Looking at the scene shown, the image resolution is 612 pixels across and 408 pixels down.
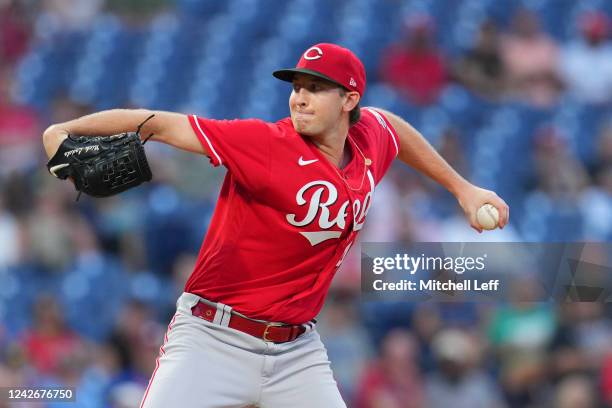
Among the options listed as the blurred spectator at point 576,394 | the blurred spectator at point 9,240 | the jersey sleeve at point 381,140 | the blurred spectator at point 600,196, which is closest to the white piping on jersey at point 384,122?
the jersey sleeve at point 381,140

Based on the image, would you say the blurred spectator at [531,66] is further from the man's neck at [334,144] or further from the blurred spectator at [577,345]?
the man's neck at [334,144]

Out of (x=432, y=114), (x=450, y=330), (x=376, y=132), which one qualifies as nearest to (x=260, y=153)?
(x=376, y=132)

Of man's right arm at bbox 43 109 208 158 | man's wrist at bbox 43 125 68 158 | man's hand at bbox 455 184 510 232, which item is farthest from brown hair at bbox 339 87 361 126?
man's wrist at bbox 43 125 68 158

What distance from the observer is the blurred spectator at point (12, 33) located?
36.9 feet

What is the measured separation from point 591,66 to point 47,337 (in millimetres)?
5146

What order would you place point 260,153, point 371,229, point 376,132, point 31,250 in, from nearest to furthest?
1. point 260,153
2. point 376,132
3. point 371,229
4. point 31,250

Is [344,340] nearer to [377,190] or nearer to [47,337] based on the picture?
[377,190]

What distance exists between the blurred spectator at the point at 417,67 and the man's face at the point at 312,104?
5224 mm

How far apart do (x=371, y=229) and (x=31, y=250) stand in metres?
2.42

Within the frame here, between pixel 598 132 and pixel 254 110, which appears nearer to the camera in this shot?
pixel 598 132

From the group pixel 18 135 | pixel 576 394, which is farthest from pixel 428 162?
pixel 18 135

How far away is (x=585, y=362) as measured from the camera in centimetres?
635

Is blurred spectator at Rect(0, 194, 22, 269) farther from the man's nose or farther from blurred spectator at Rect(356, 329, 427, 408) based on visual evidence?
the man's nose

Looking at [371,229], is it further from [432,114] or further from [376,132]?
[376,132]
